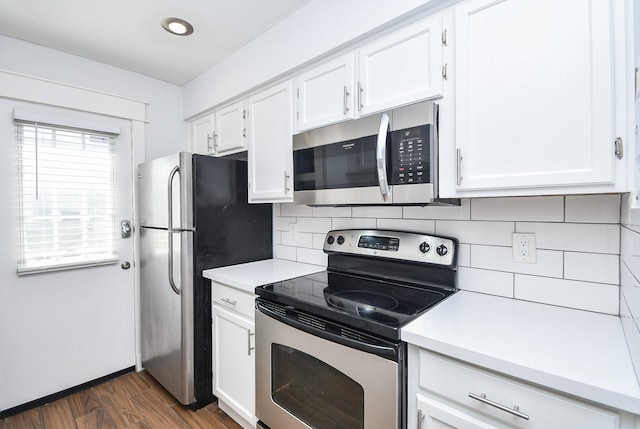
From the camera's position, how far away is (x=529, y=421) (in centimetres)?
80

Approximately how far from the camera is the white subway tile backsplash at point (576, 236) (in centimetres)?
111

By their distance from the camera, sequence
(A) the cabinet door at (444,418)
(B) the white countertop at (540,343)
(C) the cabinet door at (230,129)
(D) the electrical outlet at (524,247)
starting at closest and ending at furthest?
(B) the white countertop at (540,343) < (A) the cabinet door at (444,418) < (D) the electrical outlet at (524,247) < (C) the cabinet door at (230,129)

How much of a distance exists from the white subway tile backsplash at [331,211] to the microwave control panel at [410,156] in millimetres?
643

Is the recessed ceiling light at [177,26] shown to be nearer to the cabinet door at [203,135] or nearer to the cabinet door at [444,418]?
the cabinet door at [203,135]

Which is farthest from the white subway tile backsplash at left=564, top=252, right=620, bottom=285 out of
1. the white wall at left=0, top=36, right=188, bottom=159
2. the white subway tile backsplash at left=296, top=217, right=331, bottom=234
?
the white wall at left=0, top=36, right=188, bottom=159

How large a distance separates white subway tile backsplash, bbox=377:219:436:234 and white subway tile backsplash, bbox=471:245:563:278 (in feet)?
0.74

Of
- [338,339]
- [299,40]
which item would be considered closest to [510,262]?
[338,339]

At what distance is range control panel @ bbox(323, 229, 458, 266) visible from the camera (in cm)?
144

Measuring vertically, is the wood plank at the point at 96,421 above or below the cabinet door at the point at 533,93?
below

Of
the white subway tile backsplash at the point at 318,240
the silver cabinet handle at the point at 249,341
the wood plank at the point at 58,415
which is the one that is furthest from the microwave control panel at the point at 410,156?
the wood plank at the point at 58,415

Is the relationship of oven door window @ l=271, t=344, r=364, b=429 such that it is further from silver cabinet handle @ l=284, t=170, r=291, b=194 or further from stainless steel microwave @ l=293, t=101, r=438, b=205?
silver cabinet handle @ l=284, t=170, r=291, b=194

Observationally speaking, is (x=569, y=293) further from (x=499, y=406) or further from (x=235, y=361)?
(x=235, y=361)

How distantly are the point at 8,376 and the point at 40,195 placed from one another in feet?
3.89

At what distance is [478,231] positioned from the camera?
1409mm
